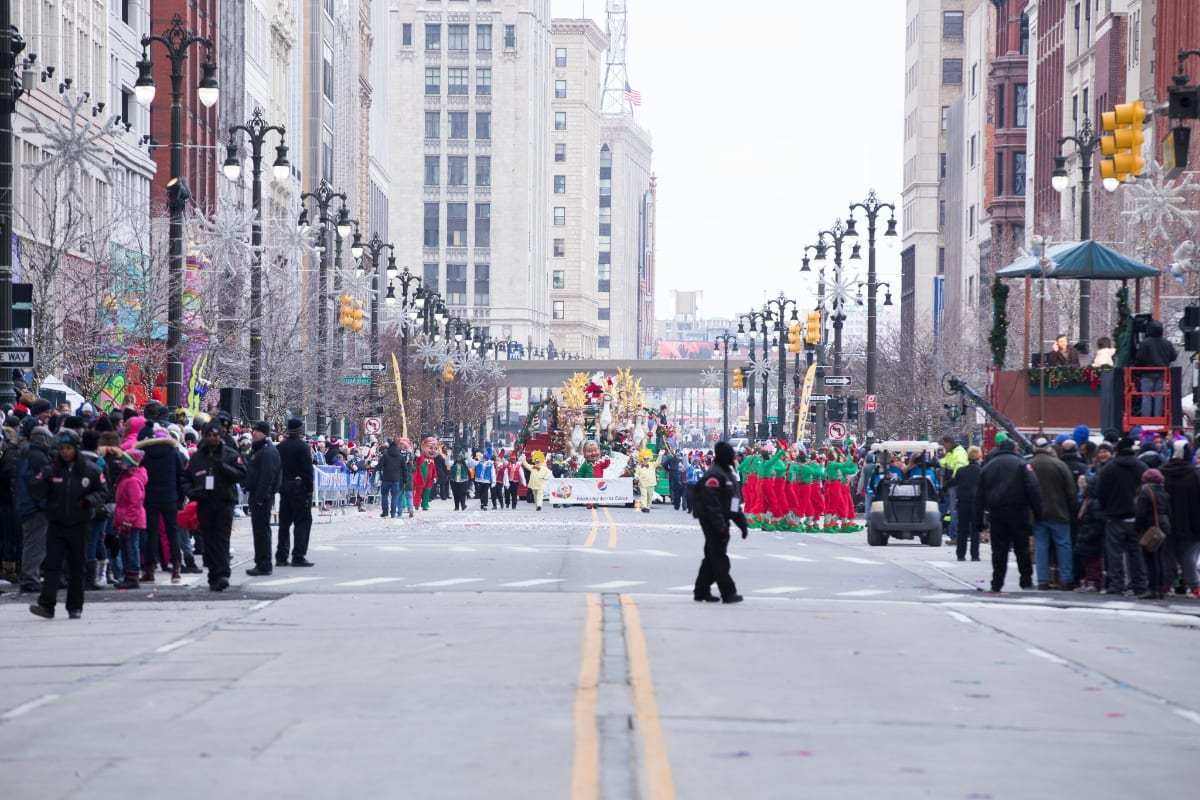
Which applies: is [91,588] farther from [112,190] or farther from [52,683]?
[112,190]

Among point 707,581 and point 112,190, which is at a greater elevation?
point 112,190

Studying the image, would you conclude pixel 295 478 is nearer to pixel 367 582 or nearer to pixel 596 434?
pixel 367 582

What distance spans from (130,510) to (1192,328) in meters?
15.3

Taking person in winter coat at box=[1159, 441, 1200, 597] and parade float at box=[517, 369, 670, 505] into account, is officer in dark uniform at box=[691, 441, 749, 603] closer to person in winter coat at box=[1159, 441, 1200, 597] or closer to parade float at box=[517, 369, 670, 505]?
person in winter coat at box=[1159, 441, 1200, 597]

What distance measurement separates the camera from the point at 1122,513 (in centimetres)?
2356

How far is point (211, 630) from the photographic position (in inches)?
708

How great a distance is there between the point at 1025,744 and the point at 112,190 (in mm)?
49415

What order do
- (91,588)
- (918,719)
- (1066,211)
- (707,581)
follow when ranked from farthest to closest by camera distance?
1. (1066,211)
2. (91,588)
3. (707,581)
4. (918,719)

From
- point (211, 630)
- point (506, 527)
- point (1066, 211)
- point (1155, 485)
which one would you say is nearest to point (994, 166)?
point (1066, 211)

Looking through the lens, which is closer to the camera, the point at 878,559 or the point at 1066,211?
the point at 878,559

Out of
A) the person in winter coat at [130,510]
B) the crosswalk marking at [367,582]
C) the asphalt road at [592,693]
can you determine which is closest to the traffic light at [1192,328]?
the asphalt road at [592,693]

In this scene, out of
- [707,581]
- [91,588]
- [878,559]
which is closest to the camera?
[707,581]

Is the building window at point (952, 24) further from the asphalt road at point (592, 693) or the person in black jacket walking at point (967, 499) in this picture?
the asphalt road at point (592, 693)

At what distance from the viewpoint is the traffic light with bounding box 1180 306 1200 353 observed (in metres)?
29.8
